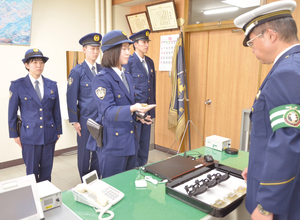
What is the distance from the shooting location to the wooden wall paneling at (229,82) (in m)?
3.44

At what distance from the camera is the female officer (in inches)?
73.4

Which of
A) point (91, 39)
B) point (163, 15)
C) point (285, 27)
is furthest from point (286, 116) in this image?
point (163, 15)

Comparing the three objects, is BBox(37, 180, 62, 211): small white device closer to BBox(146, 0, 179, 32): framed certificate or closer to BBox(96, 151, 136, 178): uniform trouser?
BBox(96, 151, 136, 178): uniform trouser

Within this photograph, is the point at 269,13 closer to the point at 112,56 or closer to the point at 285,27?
the point at 285,27

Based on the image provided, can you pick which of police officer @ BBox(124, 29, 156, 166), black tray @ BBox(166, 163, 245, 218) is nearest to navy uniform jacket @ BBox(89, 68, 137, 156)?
black tray @ BBox(166, 163, 245, 218)

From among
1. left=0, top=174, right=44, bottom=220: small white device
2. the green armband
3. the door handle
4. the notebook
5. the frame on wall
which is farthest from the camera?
Result: the door handle

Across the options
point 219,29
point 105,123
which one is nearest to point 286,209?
point 105,123

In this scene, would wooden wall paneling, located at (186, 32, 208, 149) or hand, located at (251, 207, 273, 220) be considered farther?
wooden wall paneling, located at (186, 32, 208, 149)

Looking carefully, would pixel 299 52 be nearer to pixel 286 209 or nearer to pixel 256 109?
pixel 256 109

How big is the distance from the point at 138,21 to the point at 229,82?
2169mm

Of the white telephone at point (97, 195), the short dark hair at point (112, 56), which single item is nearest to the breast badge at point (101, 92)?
the short dark hair at point (112, 56)

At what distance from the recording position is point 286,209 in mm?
951

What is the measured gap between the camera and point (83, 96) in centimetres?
301

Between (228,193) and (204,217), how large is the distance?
0.25 m
